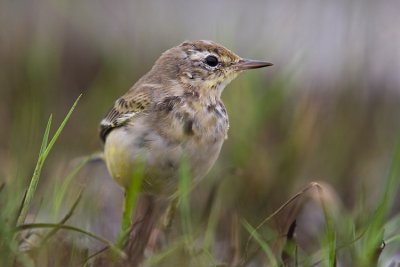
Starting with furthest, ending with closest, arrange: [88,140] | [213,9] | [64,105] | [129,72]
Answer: [213,9] → [64,105] → [129,72] → [88,140]

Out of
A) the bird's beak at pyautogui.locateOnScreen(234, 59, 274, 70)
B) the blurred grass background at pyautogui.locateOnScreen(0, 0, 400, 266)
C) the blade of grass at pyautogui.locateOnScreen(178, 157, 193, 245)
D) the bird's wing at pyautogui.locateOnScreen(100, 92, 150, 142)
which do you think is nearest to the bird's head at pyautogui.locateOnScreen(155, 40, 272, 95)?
the bird's beak at pyautogui.locateOnScreen(234, 59, 274, 70)

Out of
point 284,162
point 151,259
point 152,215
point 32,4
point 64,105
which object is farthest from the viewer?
point 32,4

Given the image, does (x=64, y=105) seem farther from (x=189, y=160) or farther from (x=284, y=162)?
(x=189, y=160)

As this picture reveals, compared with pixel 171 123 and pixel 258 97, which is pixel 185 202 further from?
pixel 258 97

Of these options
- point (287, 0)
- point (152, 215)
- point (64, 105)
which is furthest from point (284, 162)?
point (287, 0)

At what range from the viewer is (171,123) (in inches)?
169

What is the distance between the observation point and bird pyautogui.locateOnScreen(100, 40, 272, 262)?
417 centimetres

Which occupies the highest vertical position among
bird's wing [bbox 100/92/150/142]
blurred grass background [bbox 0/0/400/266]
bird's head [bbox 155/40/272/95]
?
bird's head [bbox 155/40/272/95]

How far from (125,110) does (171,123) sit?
427mm

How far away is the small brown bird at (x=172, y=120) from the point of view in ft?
13.7

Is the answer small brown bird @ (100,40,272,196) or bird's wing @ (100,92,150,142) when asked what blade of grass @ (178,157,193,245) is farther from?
bird's wing @ (100,92,150,142)

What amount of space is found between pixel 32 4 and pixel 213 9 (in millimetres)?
1782

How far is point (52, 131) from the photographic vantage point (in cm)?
635

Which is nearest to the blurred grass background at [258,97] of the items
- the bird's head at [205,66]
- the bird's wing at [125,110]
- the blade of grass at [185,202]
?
the bird's wing at [125,110]
